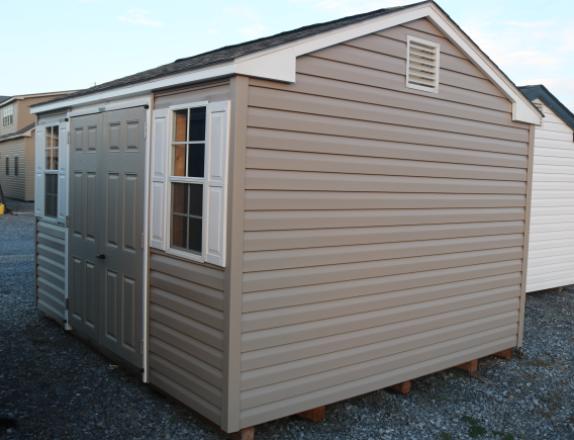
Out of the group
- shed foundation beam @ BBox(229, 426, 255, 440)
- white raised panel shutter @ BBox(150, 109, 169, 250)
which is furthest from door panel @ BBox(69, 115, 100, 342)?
shed foundation beam @ BBox(229, 426, 255, 440)

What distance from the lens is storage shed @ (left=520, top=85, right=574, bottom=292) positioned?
9312 millimetres

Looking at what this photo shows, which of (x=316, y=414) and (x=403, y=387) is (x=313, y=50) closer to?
(x=316, y=414)

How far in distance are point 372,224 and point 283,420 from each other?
A: 170 centimetres

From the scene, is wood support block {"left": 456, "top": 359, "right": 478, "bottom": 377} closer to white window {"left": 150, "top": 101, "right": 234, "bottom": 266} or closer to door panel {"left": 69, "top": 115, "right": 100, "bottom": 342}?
white window {"left": 150, "top": 101, "right": 234, "bottom": 266}

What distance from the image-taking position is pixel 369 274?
16.1 ft

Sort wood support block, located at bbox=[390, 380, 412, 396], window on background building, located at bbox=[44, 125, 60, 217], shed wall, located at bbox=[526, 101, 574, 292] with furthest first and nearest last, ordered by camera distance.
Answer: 1. shed wall, located at bbox=[526, 101, 574, 292]
2. window on background building, located at bbox=[44, 125, 60, 217]
3. wood support block, located at bbox=[390, 380, 412, 396]

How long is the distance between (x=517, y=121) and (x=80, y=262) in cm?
476

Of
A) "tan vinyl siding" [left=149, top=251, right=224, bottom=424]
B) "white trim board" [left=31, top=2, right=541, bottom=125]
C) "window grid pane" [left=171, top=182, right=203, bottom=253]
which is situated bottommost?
"tan vinyl siding" [left=149, top=251, right=224, bottom=424]

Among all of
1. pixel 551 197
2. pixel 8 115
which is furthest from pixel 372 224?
pixel 8 115

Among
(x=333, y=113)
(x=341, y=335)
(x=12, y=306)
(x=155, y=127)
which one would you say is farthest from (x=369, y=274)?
(x=12, y=306)

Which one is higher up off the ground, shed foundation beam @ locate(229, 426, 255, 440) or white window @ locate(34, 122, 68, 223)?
white window @ locate(34, 122, 68, 223)

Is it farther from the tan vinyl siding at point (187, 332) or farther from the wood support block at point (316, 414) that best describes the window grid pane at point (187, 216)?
the wood support block at point (316, 414)

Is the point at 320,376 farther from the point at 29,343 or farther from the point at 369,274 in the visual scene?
the point at 29,343

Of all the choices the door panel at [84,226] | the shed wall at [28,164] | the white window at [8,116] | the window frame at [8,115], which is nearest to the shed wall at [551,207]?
the door panel at [84,226]
